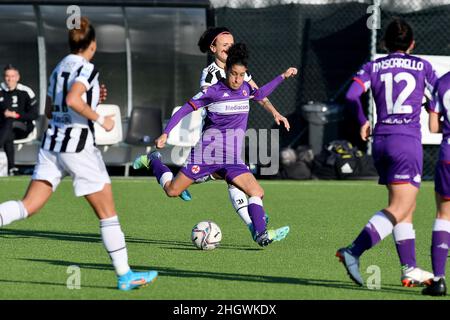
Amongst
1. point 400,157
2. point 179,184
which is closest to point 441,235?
point 400,157

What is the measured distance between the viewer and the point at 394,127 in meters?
6.91

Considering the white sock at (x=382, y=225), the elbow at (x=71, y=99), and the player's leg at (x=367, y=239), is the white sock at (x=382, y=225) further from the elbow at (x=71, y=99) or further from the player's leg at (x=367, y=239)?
the elbow at (x=71, y=99)

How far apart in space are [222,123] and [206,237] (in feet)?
3.31

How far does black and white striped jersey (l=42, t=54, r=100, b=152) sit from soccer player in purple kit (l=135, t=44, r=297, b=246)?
207cm

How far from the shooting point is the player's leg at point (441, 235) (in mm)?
6758

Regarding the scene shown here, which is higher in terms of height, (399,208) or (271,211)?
(399,208)

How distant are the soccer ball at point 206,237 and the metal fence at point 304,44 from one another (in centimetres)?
862

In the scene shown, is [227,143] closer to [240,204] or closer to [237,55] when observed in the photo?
[240,204]

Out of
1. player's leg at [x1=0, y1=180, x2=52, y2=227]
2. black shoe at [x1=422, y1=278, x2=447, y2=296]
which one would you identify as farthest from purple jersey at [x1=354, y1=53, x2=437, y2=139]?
player's leg at [x1=0, y1=180, x2=52, y2=227]

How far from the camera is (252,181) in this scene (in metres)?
9.06

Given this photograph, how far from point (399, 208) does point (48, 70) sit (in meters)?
12.9

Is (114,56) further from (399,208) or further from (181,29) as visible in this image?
(399,208)

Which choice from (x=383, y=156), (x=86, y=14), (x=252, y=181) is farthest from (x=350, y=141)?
(x=383, y=156)

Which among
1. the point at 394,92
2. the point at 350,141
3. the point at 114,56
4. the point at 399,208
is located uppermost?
the point at 394,92
